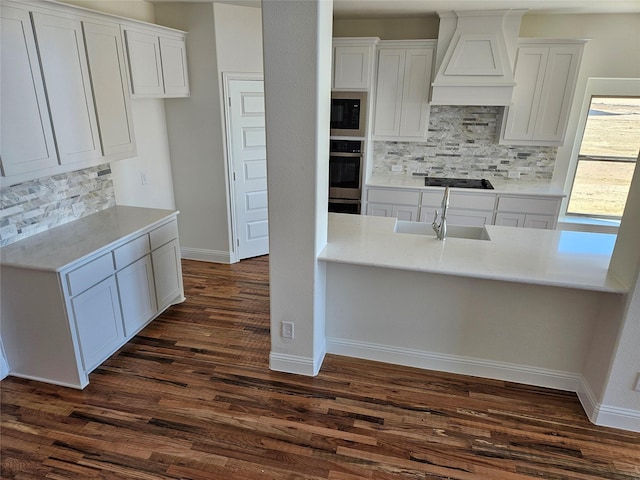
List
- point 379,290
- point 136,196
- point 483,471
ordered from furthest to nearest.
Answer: point 136,196, point 379,290, point 483,471

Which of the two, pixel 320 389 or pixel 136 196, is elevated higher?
pixel 136 196

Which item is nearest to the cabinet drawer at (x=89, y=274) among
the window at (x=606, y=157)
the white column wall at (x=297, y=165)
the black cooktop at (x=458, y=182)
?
the white column wall at (x=297, y=165)

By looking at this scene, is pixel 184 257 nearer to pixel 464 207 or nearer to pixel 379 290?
pixel 379 290

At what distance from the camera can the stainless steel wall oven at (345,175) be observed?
4641 millimetres

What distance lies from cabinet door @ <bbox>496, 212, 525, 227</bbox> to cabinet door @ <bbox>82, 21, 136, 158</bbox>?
3662 millimetres

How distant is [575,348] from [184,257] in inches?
149

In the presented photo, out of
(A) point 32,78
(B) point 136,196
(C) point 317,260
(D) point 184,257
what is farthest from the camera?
(D) point 184,257

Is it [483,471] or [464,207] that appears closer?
[483,471]

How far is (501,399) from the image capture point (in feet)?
8.42

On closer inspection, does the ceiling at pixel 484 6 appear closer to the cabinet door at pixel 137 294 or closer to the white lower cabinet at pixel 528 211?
the white lower cabinet at pixel 528 211

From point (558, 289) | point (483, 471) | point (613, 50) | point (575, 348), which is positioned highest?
point (613, 50)

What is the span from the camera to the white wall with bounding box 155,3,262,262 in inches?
153

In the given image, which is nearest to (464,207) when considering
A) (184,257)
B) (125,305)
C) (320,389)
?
(320,389)

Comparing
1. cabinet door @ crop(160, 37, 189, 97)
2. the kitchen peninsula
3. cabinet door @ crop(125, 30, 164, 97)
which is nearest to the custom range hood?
the kitchen peninsula
